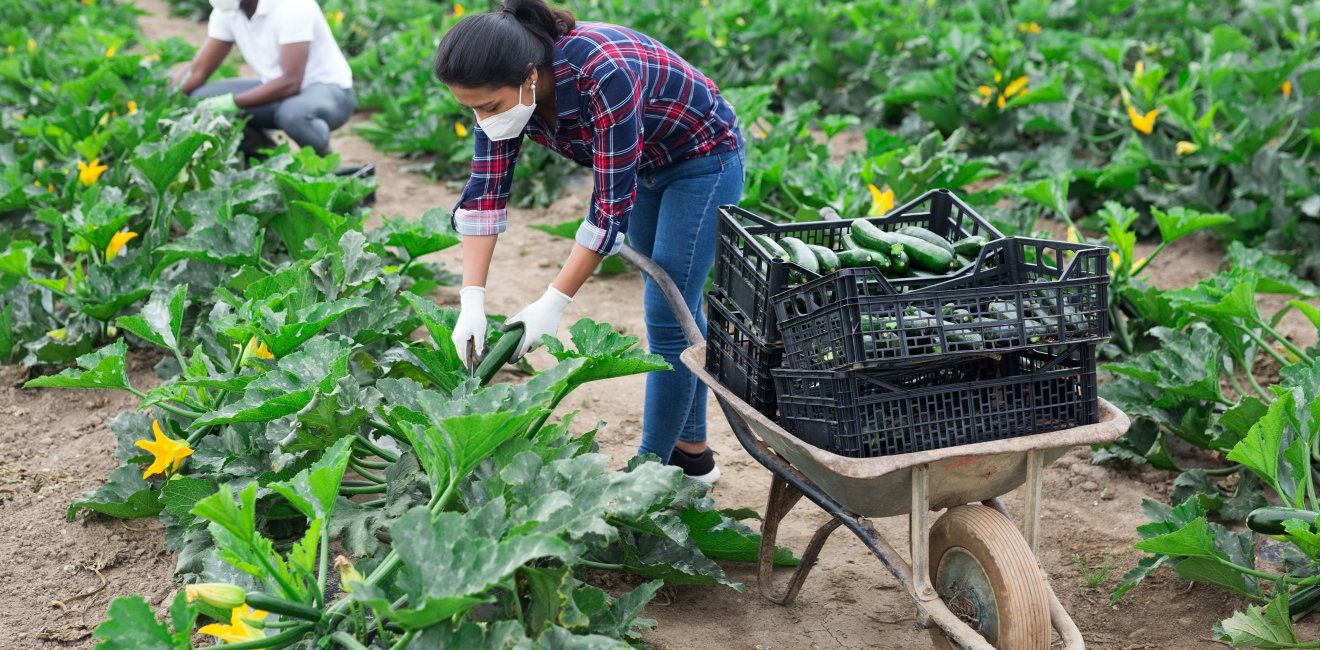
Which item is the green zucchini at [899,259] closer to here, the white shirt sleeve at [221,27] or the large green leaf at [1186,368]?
the large green leaf at [1186,368]

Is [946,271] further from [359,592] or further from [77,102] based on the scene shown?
[77,102]

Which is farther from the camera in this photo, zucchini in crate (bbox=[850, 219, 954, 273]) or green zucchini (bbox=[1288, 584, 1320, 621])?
green zucchini (bbox=[1288, 584, 1320, 621])

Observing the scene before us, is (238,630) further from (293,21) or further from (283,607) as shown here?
(293,21)

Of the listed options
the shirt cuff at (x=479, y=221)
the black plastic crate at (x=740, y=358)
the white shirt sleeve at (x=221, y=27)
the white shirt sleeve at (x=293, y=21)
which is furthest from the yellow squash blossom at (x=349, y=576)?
the white shirt sleeve at (x=221, y=27)

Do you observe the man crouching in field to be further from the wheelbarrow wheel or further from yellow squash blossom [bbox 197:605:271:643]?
the wheelbarrow wheel

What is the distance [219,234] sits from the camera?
4.48 m

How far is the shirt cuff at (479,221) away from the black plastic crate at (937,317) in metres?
1.06

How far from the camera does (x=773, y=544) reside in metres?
3.38

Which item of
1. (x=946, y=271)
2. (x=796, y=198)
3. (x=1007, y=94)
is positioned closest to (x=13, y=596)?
(x=946, y=271)

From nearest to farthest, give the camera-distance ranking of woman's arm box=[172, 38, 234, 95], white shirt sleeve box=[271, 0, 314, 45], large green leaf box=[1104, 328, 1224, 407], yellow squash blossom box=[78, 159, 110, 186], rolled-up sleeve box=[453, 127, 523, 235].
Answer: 1. rolled-up sleeve box=[453, 127, 523, 235]
2. large green leaf box=[1104, 328, 1224, 407]
3. yellow squash blossom box=[78, 159, 110, 186]
4. white shirt sleeve box=[271, 0, 314, 45]
5. woman's arm box=[172, 38, 234, 95]

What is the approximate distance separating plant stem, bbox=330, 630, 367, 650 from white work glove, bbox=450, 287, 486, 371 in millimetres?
1081

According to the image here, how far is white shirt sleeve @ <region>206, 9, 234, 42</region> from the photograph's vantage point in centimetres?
710

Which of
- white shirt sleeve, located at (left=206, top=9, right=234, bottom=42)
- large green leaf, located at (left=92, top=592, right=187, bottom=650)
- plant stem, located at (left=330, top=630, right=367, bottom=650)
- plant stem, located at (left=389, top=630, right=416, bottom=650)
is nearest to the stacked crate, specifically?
plant stem, located at (left=389, top=630, right=416, bottom=650)

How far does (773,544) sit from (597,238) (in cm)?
99
